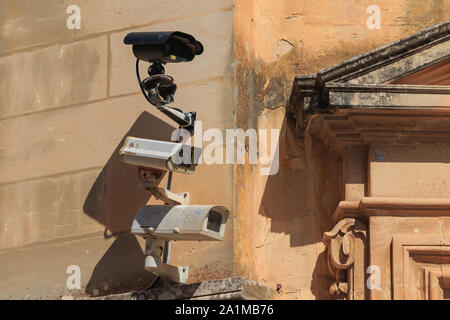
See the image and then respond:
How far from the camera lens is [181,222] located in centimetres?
599

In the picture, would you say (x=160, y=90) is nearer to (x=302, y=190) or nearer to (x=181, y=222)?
(x=181, y=222)

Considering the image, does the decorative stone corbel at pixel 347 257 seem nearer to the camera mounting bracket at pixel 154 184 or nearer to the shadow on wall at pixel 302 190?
the shadow on wall at pixel 302 190

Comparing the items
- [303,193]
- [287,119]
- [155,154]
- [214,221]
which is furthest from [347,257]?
[155,154]

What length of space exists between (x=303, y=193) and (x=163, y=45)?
126cm

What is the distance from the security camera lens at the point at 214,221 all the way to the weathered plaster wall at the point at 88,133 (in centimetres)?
19

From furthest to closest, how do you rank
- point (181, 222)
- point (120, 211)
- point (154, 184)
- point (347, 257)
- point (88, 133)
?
point (88, 133), point (120, 211), point (347, 257), point (154, 184), point (181, 222)

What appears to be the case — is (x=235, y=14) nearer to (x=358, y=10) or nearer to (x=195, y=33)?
(x=195, y=33)

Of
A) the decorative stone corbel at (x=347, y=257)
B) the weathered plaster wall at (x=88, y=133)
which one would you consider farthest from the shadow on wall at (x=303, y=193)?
the weathered plaster wall at (x=88, y=133)

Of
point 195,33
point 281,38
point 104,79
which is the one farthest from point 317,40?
point 104,79

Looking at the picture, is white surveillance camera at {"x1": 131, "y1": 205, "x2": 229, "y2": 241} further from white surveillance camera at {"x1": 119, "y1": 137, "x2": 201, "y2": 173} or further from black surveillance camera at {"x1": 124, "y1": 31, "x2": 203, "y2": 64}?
black surveillance camera at {"x1": 124, "y1": 31, "x2": 203, "y2": 64}

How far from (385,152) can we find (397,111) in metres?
0.30

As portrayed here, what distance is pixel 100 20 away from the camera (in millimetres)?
7051

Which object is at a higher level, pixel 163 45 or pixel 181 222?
pixel 163 45

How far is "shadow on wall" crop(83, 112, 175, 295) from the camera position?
21.2 ft
